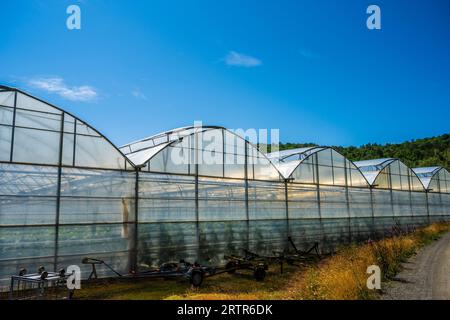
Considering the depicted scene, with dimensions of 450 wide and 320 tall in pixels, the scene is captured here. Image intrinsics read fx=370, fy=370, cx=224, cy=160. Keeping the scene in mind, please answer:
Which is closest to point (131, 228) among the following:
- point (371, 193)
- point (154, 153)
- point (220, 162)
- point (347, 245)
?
point (154, 153)

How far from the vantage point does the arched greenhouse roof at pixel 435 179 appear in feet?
115

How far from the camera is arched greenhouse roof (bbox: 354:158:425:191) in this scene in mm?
27719

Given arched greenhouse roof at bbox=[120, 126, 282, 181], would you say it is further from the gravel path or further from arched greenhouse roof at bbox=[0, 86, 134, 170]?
the gravel path

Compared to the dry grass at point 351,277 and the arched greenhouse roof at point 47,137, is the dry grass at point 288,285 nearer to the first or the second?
the dry grass at point 351,277

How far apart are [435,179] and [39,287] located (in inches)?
1409

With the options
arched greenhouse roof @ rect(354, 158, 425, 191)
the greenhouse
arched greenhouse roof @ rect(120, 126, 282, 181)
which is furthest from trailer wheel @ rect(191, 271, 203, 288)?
arched greenhouse roof @ rect(354, 158, 425, 191)

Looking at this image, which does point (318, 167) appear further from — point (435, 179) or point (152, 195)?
point (435, 179)

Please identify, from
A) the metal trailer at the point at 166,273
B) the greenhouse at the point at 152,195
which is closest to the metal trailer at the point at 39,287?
the greenhouse at the point at 152,195

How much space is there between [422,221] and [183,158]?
25.7 metres

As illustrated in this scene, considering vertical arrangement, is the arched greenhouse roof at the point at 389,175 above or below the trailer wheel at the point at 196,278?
above

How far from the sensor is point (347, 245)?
23.7m

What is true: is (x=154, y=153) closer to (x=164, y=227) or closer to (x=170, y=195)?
(x=170, y=195)

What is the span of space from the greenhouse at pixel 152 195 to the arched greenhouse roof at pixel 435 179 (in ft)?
46.7

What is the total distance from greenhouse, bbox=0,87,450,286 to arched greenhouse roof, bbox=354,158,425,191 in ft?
12.0
